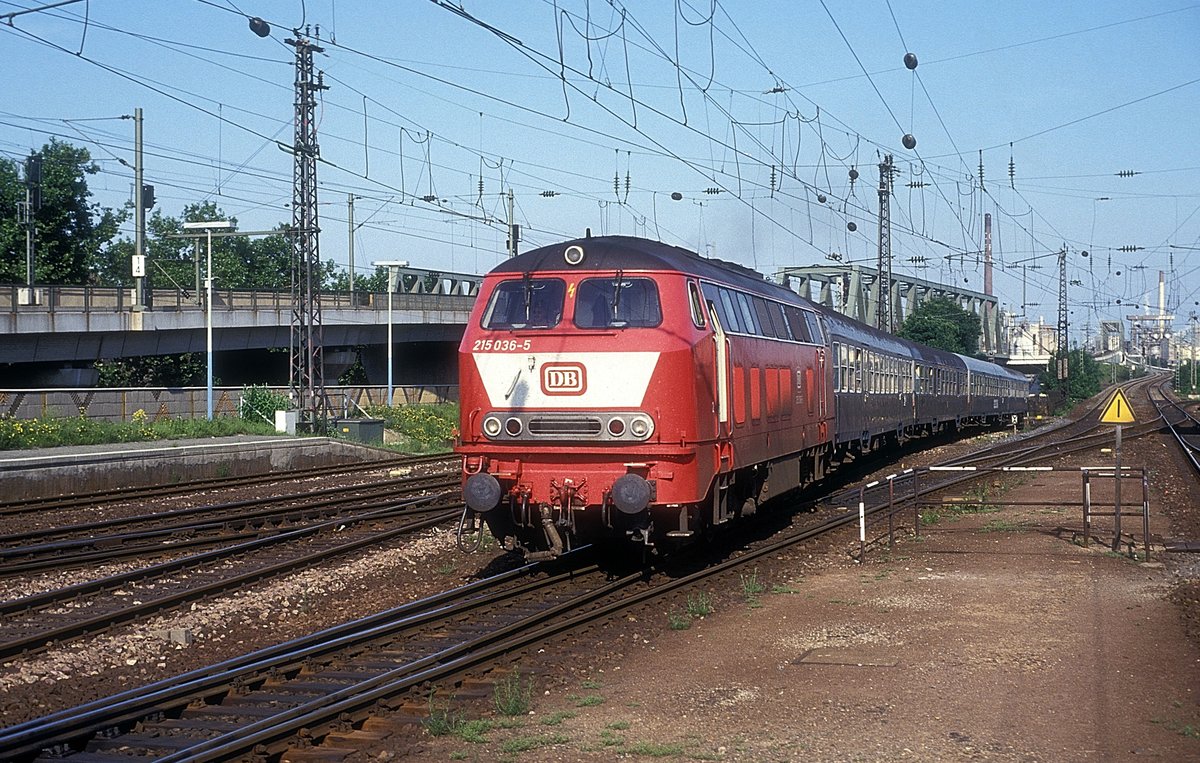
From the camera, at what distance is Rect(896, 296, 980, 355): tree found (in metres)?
76.6

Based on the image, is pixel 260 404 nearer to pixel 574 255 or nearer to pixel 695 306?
pixel 574 255

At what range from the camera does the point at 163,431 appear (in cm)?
3362

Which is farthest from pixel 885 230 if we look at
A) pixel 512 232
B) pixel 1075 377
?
pixel 1075 377

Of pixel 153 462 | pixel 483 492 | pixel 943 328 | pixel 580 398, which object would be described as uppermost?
pixel 943 328

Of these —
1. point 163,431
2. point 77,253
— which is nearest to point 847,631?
point 163,431

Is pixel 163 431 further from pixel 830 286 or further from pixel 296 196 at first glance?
pixel 830 286

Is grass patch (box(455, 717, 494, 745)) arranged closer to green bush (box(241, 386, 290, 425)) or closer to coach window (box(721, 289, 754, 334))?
coach window (box(721, 289, 754, 334))

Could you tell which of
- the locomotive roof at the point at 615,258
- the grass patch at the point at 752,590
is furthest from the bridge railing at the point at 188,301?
the grass patch at the point at 752,590

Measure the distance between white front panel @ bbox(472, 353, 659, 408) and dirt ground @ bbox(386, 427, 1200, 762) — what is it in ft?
7.90

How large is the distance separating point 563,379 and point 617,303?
107 cm

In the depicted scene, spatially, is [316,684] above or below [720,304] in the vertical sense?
below

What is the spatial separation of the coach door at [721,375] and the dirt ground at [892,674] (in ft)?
6.17

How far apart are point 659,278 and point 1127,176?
125 ft

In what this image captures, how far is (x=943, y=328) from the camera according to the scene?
251ft
